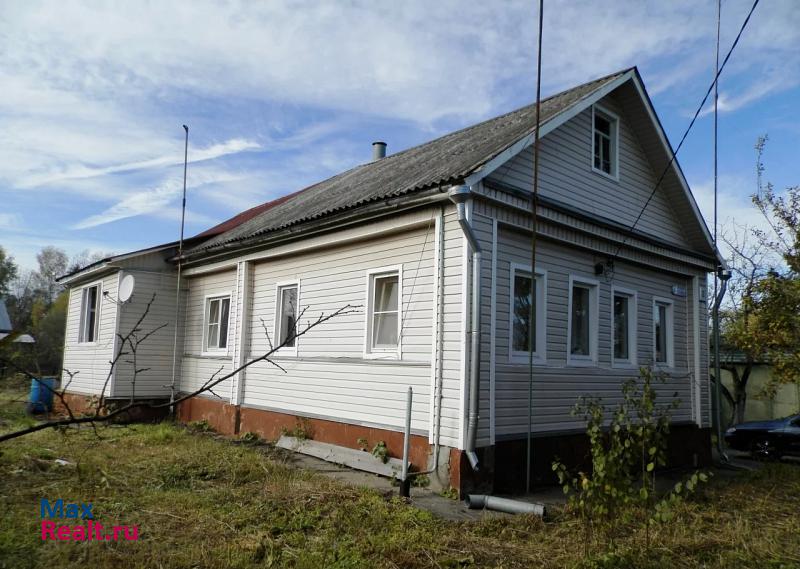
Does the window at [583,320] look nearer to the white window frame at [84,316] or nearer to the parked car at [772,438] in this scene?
the parked car at [772,438]

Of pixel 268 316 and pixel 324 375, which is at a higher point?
pixel 268 316

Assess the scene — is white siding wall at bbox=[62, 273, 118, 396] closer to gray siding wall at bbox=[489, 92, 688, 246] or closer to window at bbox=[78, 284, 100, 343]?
window at bbox=[78, 284, 100, 343]

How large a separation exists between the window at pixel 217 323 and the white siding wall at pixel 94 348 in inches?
85.0

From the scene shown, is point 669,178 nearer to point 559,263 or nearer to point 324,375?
point 559,263

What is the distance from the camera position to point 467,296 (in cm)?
784

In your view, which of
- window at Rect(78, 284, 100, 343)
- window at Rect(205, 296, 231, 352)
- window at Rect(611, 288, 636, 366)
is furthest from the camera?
window at Rect(78, 284, 100, 343)

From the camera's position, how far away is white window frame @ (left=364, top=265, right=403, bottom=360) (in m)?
8.92

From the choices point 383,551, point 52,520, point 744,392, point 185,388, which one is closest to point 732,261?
point 744,392

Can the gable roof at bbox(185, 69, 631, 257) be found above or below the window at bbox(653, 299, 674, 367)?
above

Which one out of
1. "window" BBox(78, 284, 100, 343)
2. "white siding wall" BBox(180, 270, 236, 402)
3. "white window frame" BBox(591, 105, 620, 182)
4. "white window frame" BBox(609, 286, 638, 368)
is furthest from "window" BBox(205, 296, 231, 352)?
"white window frame" BBox(591, 105, 620, 182)

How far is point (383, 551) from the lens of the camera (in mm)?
5344

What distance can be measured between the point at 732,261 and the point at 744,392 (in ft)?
16.5

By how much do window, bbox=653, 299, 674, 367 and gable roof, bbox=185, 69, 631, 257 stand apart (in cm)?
437

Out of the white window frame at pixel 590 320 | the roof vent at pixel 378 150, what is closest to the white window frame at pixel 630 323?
the white window frame at pixel 590 320
